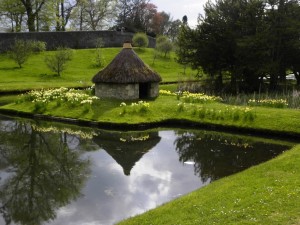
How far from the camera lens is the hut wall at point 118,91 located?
2544 cm

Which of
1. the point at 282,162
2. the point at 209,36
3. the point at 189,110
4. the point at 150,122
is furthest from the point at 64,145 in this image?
the point at 209,36

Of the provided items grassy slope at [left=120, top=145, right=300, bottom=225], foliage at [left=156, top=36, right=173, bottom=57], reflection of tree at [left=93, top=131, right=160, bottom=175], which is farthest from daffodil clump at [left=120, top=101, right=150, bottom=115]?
foliage at [left=156, top=36, right=173, bottom=57]

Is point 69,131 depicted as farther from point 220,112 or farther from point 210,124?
point 220,112

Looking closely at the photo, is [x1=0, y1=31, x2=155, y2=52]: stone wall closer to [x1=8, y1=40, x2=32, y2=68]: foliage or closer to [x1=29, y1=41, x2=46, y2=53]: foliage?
[x1=29, y1=41, x2=46, y2=53]: foliage

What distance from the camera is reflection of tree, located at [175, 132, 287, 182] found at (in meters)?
14.9

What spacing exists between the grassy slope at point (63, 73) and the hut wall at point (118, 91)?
435 inches

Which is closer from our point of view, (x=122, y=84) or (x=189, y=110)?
(x=189, y=110)

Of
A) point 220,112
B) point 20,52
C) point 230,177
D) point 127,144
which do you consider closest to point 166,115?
point 220,112

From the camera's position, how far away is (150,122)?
21.6m

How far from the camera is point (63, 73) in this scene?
43.9m

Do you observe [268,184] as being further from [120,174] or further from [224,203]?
[120,174]

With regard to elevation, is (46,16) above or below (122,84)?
above

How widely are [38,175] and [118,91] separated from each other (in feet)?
40.1

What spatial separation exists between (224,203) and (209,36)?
83.1ft
